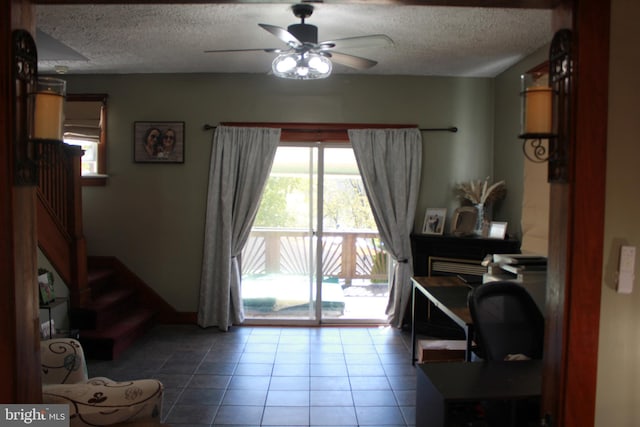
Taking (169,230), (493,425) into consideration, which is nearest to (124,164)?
(169,230)

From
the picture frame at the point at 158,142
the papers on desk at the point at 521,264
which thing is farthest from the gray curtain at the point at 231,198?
the papers on desk at the point at 521,264

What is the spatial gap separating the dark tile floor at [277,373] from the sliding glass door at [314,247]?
0.91ft

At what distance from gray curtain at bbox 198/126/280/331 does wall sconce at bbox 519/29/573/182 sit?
11.3ft

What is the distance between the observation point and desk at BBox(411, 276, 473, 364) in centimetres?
267

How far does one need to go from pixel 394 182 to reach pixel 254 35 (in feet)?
6.80

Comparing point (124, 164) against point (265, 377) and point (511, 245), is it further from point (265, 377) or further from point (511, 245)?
point (511, 245)

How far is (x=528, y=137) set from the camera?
4.76ft

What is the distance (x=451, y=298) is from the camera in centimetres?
325

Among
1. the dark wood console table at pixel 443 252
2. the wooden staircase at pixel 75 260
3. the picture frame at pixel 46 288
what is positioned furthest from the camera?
the dark wood console table at pixel 443 252

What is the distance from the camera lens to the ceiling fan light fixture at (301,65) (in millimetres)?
2900

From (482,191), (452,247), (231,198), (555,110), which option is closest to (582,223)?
(555,110)

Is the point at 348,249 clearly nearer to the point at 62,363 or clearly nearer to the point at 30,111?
the point at 62,363

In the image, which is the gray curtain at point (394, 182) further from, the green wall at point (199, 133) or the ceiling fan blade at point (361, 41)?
the ceiling fan blade at point (361, 41)

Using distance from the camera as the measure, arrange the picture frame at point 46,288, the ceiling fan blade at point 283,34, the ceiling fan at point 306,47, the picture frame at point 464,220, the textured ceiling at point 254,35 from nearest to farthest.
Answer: the ceiling fan blade at point 283,34 < the ceiling fan at point 306,47 < the textured ceiling at point 254,35 < the picture frame at point 46,288 < the picture frame at point 464,220
